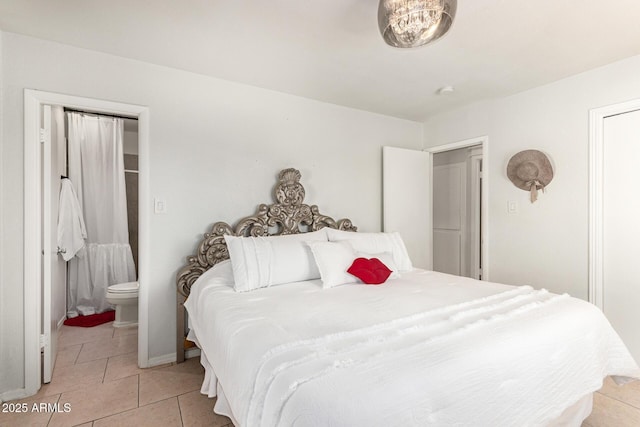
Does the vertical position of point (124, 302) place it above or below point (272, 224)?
below

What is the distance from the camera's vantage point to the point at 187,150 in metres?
2.56

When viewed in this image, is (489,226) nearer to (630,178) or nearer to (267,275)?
(630,178)

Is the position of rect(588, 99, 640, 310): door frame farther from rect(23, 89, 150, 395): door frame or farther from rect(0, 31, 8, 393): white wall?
rect(0, 31, 8, 393): white wall

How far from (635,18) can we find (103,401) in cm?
408

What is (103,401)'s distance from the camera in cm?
197

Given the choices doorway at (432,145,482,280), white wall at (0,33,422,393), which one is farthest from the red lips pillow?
doorway at (432,145,482,280)

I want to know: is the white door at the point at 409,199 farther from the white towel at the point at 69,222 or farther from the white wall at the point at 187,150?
the white towel at the point at 69,222

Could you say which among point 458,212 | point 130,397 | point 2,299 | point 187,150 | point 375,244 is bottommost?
point 130,397

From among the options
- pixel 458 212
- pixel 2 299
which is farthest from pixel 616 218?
pixel 2 299

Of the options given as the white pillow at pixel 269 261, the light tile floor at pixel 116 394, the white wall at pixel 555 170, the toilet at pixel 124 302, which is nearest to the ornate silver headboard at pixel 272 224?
the white pillow at pixel 269 261

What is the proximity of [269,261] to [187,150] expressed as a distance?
1.20 m

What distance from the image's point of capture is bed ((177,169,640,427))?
0.96 meters

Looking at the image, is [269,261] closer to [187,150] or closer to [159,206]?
[159,206]

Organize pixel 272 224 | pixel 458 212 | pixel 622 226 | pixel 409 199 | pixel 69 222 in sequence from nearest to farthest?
pixel 622 226 < pixel 272 224 < pixel 69 222 < pixel 409 199 < pixel 458 212
